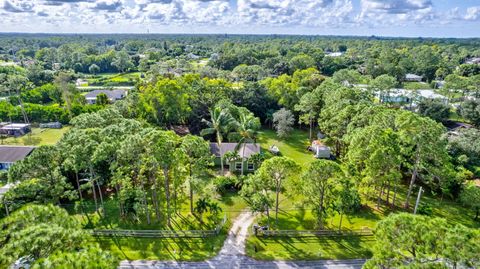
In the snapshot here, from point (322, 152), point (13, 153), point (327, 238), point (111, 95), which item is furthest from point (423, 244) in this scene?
point (111, 95)

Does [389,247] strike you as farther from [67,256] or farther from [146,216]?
[146,216]

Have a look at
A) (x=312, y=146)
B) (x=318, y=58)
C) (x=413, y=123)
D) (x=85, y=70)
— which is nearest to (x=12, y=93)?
(x=85, y=70)

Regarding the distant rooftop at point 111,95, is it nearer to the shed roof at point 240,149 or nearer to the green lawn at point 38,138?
the green lawn at point 38,138

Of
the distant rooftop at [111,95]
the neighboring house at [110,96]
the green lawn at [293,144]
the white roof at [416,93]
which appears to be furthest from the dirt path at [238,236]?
the white roof at [416,93]

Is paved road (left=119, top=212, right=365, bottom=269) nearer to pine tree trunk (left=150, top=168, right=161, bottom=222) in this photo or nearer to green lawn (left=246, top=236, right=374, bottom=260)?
green lawn (left=246, top=236, right=374, bottom=260)

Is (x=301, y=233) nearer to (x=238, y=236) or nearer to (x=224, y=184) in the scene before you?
(x=238, y=236)
